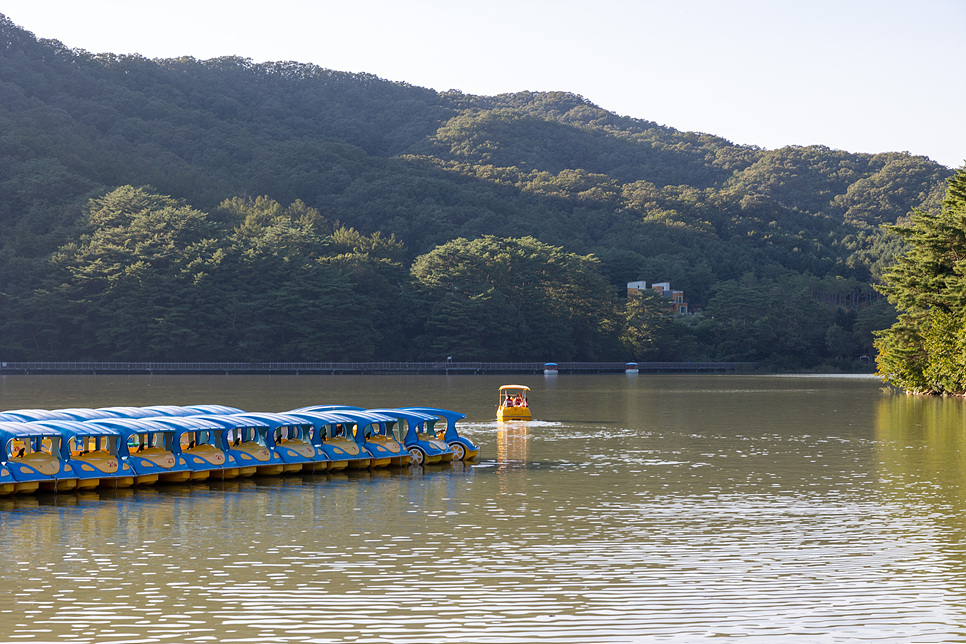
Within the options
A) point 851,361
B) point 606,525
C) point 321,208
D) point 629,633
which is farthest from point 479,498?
point 321,208

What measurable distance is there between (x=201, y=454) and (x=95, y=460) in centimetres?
282

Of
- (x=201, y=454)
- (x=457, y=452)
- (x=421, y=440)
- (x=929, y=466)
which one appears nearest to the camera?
(x=201, y=454)

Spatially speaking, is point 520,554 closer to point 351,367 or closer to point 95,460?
point 95,460

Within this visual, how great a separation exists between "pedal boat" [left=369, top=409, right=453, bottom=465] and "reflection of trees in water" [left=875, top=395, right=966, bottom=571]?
12.5m

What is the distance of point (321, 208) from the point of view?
616ft

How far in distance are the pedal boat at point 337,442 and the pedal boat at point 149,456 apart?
4222 millimetres

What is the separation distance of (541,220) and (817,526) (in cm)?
16992

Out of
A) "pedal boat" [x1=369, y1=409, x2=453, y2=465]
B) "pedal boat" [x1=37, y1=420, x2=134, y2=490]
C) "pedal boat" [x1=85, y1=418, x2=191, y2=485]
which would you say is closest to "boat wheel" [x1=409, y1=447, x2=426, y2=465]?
"pedal boat" [x1=369, y1=409, x2=453, y2=465]

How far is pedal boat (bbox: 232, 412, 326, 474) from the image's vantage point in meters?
29.9

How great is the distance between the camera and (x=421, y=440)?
108ft

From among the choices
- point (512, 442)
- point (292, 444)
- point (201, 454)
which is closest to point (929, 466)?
point (512, 442)

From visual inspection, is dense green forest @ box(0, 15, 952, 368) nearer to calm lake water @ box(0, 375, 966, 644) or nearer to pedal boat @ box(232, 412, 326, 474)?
pedal boat @ box(232, 412, 326, 474)

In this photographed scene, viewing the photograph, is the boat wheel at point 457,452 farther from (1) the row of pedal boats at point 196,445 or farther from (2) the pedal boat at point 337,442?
(2) the pedal boat at point 337,442

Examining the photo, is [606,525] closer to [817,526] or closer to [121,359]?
[817,526]
